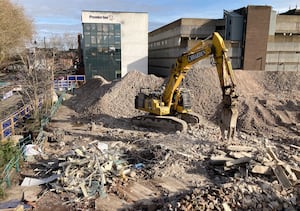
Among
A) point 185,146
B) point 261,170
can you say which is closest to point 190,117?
point 185,146

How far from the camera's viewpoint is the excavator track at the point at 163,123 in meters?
14.1

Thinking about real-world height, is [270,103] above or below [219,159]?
above

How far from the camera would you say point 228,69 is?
11.3 metres

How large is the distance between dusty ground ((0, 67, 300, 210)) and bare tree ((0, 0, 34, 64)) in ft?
33.4

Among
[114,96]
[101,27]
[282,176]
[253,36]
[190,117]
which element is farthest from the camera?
[101,27]

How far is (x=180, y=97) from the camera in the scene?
49.0ft

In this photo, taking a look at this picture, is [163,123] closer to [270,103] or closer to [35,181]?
[35,181]

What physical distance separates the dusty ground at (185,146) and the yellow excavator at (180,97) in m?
0.69

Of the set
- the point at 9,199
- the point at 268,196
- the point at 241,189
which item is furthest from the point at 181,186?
the point at 9,199

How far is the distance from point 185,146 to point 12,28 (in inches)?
1031

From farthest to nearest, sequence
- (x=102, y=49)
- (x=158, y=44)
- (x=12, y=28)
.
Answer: (x=158, y=44) → (x=102, y=49) → (x=12, y=28)

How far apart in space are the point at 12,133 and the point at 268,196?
1159 cm

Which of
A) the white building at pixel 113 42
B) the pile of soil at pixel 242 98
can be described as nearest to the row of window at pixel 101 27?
the white building at pixel 113 42

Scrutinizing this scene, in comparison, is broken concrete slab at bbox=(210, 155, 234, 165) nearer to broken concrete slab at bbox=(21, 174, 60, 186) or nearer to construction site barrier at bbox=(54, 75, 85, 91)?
broken concrete slab at bbox=(21, 174, 60, 186)
